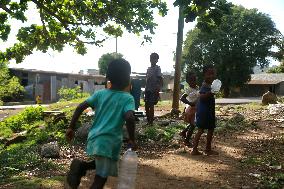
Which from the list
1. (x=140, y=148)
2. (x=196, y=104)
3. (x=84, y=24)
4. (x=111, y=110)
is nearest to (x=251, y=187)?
(x=111, y=110)

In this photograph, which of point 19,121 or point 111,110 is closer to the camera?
point 111,110

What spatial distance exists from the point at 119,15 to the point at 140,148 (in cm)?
556

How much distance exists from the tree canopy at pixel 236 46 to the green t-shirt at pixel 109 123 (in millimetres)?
44314

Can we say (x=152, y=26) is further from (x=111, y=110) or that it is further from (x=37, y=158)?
(x=111, y=110)

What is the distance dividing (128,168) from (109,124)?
483 mm

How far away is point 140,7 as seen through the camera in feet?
38.4

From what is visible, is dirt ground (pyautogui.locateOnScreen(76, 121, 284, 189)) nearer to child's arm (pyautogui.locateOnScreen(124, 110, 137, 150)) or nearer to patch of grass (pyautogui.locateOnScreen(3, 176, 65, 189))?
patch of grass (pyautogui.locateOnScreen(3, 176, 65, 189))

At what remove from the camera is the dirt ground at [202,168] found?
5.00 meters

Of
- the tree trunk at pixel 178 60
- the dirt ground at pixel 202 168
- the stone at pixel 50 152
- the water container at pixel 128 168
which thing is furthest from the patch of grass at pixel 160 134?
the water container at pixel 128 168

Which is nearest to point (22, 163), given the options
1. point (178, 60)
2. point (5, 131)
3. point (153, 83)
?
point (153, 83)

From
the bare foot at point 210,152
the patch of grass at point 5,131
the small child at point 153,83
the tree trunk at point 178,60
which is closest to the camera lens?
the bare foot at point 210,152

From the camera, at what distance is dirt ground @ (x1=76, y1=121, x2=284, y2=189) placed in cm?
500

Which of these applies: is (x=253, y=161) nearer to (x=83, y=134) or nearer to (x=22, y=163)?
(x=83, y=134)

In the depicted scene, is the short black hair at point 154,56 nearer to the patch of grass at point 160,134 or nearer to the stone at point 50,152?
the patch of grass at point 160,134
